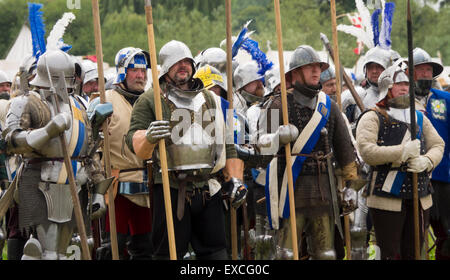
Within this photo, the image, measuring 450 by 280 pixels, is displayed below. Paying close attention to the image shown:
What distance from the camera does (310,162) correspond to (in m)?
6.70

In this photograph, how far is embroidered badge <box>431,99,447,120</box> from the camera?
321 inches

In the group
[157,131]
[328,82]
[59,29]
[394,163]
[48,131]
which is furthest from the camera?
[328,82]

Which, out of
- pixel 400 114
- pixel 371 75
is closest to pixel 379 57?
pixel 371 75

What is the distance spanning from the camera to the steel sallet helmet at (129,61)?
7.61 meters

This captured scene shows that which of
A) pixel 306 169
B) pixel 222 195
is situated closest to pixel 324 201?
pixel 306 169

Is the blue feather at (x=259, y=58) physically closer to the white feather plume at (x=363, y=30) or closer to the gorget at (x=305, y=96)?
the white feather plume at (x=363, y=30)

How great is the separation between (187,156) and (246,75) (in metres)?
3.01

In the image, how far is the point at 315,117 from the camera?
263 inches

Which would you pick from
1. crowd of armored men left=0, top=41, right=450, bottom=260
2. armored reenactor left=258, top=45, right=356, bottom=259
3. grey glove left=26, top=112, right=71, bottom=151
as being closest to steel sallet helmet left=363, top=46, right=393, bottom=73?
crowd of armored men left=0, top=41, right=450, bottom=260

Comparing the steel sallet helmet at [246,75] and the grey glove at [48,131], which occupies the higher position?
the steel sallet helmet at [246,75]

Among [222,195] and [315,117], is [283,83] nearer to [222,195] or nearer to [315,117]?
[315,117]

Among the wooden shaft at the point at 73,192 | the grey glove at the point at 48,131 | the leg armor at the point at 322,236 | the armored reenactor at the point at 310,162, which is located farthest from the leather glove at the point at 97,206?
the leg armor at the point at 322,236

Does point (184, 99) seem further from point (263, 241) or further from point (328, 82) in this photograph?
point (328, 82)

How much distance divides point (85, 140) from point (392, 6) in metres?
4.02
